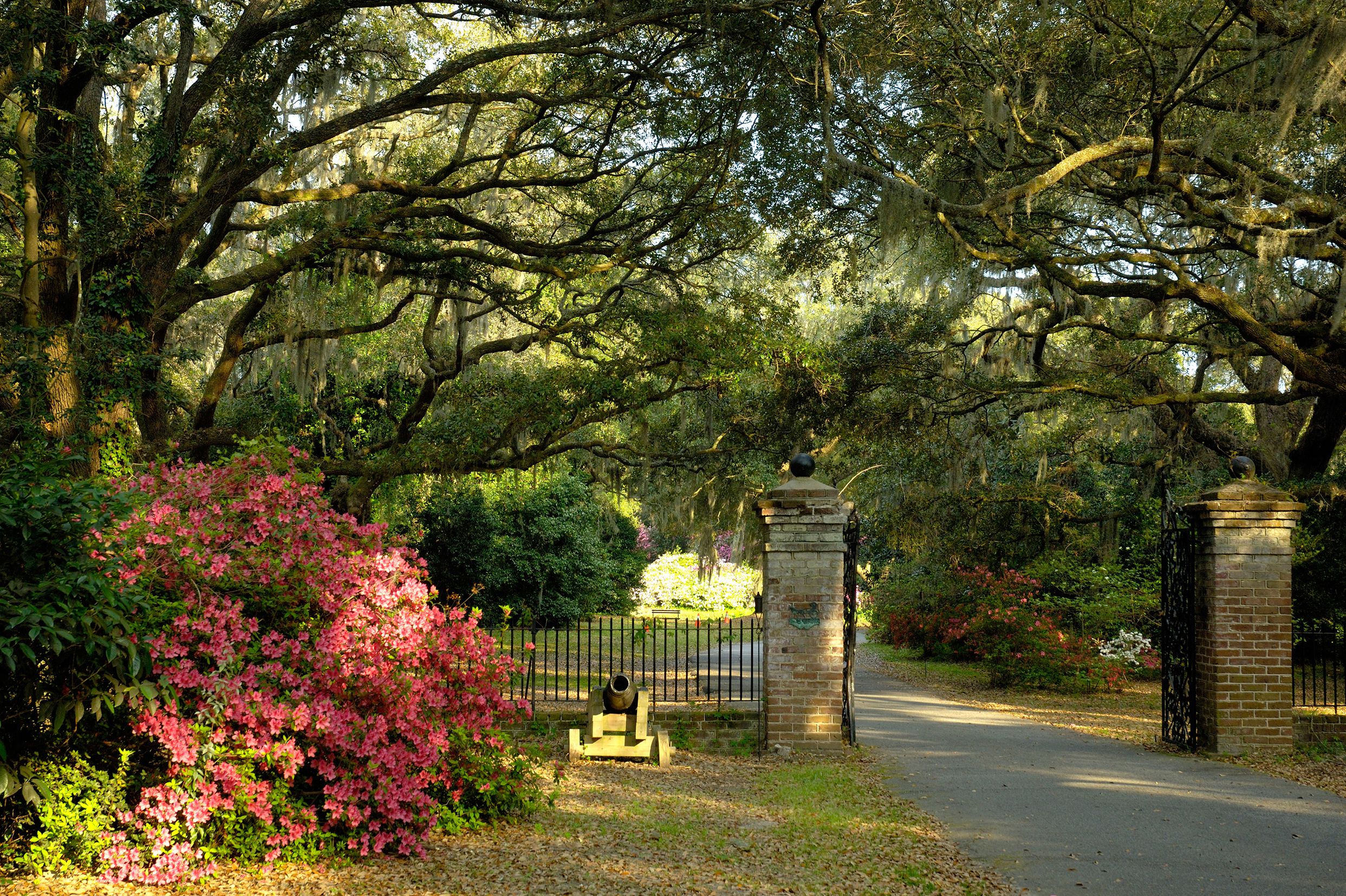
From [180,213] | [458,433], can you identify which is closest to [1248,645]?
[458,433]

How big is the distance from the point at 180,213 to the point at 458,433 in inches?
165

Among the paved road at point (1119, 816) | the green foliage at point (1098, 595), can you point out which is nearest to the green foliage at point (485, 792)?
the paved road at point (1119, 816)

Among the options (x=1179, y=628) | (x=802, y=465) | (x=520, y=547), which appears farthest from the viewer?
(x=520, y=547)

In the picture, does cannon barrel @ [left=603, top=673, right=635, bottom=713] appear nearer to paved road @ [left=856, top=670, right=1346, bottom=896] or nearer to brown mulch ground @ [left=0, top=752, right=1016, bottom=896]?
brown mulch ground @ [left=0, top=752, right=1016, bottom=896]

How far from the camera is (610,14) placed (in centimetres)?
945

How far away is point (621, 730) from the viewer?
9.40 metres

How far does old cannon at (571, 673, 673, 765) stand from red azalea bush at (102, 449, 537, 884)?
2.63 metres

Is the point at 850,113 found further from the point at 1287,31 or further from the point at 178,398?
the point at 178,398

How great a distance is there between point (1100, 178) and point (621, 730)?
954cm

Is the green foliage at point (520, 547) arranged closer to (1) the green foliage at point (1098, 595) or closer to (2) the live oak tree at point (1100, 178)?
(2) the live oak tree at point (1100, 178)

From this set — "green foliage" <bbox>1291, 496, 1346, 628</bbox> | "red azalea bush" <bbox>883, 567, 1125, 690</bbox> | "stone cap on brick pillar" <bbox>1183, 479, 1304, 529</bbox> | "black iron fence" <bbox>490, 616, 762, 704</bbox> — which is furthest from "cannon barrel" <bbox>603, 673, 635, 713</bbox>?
"green foliage" <bbox>1291, 496, 1346, 628</bbox>

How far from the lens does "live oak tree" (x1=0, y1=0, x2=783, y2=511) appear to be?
961 cm

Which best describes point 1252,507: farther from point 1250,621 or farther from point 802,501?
point 802,501

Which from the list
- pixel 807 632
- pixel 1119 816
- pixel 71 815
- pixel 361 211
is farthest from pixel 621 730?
pixel 361 211
